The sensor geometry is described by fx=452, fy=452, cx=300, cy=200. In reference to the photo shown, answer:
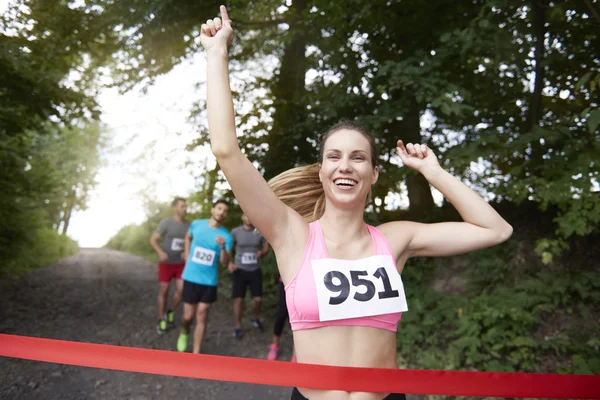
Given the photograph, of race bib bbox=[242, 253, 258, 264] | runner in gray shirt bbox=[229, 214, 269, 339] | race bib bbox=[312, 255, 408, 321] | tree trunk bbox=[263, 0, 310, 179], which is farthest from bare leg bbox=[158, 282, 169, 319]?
race bib bbox=[312, 255, 408, 321]

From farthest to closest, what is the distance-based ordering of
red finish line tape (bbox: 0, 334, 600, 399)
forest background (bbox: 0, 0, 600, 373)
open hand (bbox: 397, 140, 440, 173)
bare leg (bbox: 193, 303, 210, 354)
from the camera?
bare leg (bbox: 193, 303, 210, 354) → forest background (bbox: 0, 0, 600, 373) → open hand (bbox: 397, 140, 440, 173) → red finish line tape (bbox: 0, 334, 600, 399)

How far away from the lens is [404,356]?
22.8 feet

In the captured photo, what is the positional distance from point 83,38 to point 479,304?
27.0ft

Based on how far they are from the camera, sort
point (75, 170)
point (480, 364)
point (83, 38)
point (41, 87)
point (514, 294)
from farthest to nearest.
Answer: point (75, 170), point (83, 38), point (41, 87), point (514, 294), point (480, 364)

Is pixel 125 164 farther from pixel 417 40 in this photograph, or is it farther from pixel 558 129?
pixel 558 129

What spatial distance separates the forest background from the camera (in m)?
5.63

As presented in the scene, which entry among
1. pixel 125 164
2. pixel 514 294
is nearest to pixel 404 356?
pixel 514 294

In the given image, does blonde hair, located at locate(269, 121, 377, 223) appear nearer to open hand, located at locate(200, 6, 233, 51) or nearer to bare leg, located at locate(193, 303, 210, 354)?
open hand, located at locate(200, 6, 233, 51)

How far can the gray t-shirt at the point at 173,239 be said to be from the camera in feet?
27.1

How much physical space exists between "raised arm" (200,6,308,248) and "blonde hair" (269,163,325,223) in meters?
0.37

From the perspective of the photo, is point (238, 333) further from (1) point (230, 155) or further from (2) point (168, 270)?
(1) point (230, 155)

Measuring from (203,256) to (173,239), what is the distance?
72.6 inches

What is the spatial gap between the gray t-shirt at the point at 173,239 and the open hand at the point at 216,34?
6.77m

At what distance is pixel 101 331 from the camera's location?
25.0ft
